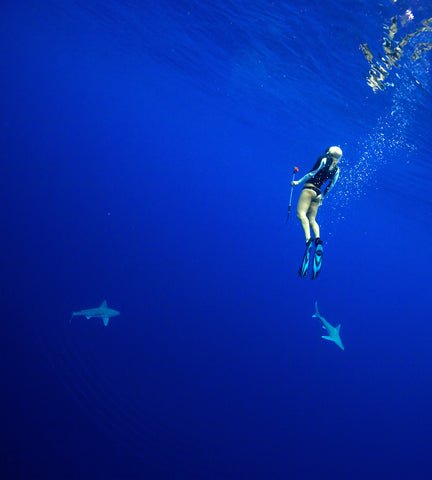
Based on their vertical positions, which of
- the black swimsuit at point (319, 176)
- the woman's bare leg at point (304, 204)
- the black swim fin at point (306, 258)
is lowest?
the black swim fin at point (306, 258)

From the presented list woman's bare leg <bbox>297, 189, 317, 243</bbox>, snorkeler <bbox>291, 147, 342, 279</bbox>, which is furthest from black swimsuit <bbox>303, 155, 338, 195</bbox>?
woman's bare leg <bbox>297, 189, 317, 243</bbox>

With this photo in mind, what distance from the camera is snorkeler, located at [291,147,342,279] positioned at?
7.16 metres

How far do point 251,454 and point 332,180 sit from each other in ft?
32.2

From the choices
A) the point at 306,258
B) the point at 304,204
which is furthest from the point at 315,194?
Result: the point at 306,258

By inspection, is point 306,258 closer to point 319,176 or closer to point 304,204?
point 304,204

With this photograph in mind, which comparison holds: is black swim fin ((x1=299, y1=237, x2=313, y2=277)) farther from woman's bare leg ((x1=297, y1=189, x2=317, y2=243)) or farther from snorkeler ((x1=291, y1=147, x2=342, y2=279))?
woman's bare leg ((x1=297, y1=189, x2=317, y2=243))

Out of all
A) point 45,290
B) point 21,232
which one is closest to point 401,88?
point 45,290

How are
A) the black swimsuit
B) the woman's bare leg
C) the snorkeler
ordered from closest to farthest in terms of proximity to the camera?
1. the snorkeler
2. the black swimsuit
3. the woman's bare leg

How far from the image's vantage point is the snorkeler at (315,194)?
716cm

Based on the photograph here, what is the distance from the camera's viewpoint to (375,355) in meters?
23.3

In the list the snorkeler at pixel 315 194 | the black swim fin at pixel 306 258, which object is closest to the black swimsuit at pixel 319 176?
the snorkeler at pixel 315 194

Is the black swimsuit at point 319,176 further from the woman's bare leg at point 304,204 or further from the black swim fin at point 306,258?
the black swim fin at point 306,258

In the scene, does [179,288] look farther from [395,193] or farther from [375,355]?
[395,193]

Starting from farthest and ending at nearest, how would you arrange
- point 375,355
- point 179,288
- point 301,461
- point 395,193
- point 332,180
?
point 395,193 < point 375,355 < point 179,288 < point 301,461 < point 332,180
